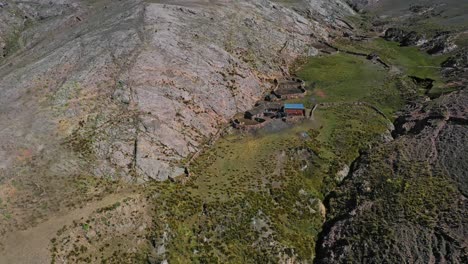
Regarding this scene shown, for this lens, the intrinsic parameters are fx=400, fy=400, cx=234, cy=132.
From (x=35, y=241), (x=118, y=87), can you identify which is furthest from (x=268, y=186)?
(x=118, y=87)

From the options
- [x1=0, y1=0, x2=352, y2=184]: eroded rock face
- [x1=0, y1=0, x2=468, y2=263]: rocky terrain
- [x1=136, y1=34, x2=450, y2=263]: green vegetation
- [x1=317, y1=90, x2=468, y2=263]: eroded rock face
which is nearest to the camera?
[x1=317, y1=90, x2=468, y2=263]: eroded rock face

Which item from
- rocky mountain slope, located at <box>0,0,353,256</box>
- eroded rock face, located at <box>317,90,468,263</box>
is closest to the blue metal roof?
rocky mountain slope, located at <box>0,0,353,256</box>

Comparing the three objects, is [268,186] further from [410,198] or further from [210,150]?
[410,198]

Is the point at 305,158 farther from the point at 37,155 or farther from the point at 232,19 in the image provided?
the point at 232,19

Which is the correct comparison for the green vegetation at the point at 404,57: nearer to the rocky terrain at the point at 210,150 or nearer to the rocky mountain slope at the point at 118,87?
the rocky terrain at the point at 210,150

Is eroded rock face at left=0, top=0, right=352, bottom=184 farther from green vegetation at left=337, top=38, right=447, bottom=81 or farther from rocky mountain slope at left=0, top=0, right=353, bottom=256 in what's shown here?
green vegetation at left=337, top=38, right=447, bottom=81

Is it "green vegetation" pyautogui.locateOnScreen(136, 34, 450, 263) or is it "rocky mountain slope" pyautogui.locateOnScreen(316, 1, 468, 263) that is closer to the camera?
"rocky mountain slope" pyautogui.locateOnScreen(316, 1, 468, 263)

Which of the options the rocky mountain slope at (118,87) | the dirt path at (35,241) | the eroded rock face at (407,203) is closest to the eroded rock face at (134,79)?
the rocky mountain slope at (118,87)
